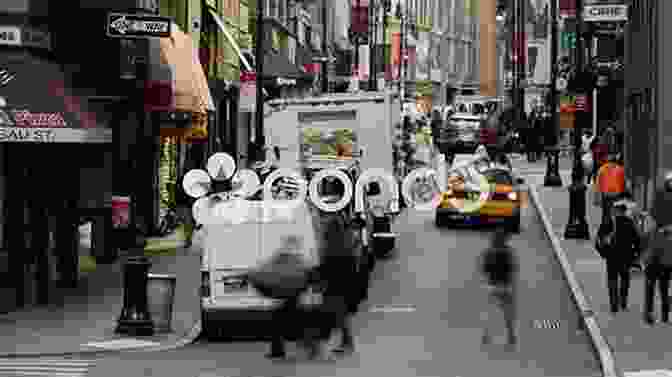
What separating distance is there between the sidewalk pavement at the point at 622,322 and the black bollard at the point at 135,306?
614 centimetres

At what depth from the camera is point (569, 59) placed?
6944cm

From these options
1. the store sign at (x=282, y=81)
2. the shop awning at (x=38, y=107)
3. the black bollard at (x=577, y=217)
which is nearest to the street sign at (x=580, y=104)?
the black bollard at (x=577, y=217)

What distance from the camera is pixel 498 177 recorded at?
38.6m

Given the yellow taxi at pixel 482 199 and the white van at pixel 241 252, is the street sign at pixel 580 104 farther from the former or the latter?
the white van at pixel 241 252

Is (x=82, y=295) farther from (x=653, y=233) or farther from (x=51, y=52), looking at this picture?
(x=653, y=233)

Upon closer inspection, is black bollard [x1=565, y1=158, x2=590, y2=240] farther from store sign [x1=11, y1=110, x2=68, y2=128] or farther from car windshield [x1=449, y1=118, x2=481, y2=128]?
car windshield [x1=449, y1=118, x2=481, y2=128]

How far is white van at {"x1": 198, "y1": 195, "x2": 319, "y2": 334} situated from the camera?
69.9 feet

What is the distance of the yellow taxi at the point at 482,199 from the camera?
123 ft

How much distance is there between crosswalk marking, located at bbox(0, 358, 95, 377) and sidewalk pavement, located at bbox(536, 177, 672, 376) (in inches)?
248

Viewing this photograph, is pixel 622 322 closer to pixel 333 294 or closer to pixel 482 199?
pixel 333 294

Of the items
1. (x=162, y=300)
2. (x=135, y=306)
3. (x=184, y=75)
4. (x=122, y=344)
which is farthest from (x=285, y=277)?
(x=184, y=75)

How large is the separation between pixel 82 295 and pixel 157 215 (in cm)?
994

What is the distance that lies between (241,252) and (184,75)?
1174cm

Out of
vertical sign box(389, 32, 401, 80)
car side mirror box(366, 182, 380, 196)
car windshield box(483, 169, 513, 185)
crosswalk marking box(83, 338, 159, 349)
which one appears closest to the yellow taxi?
car windshield box(483, 169, 513, 185)
